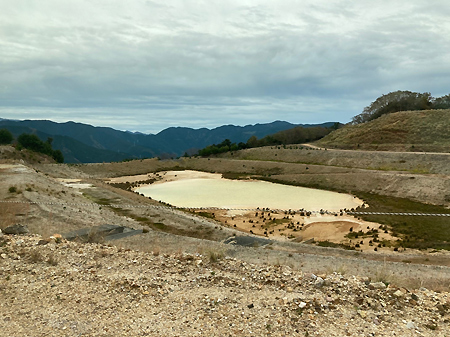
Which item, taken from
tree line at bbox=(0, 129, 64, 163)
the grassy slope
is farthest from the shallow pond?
tree line at bbox=(0, 129, 64, 163)

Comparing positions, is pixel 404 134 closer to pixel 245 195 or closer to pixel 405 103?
pixel 405 103

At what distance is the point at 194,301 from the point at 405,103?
101 m

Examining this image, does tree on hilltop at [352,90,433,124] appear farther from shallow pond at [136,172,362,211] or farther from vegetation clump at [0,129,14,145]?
vegetation clump at [0,129,14,145]

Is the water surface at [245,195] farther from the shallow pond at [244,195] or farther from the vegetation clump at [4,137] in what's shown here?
the vegetation clump at [4,137]

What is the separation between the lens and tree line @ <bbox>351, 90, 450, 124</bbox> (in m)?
87.5

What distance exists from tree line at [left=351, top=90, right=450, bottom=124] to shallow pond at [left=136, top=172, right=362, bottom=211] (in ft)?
219

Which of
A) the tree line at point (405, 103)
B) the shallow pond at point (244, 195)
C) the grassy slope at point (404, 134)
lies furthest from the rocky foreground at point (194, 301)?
the tree line at point (405, 103)

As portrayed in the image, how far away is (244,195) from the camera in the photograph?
3609 centimetres

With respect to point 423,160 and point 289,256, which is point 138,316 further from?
point 423,160

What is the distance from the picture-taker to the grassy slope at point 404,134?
5609 centimetres

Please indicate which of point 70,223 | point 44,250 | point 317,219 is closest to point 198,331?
point 44,250

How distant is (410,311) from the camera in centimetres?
614

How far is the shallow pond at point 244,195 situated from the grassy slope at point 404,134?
93.1 feet

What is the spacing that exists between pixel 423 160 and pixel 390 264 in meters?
37.2
